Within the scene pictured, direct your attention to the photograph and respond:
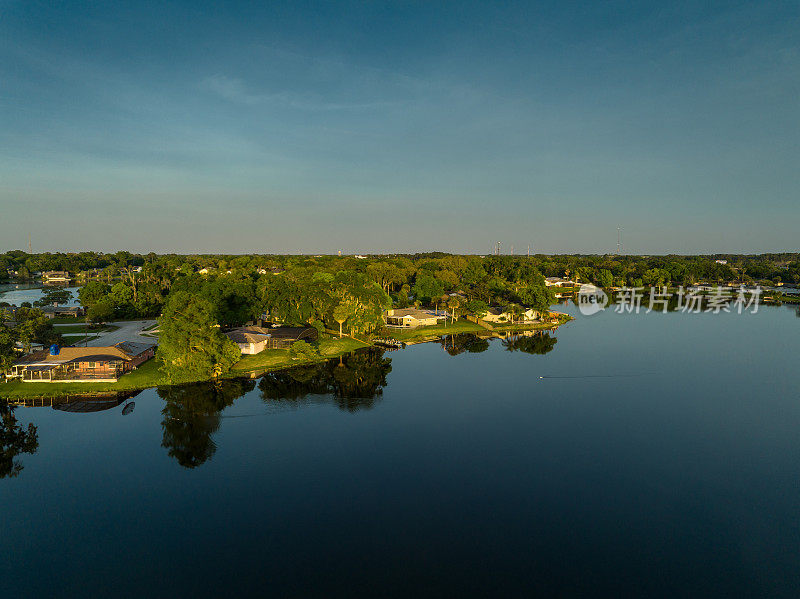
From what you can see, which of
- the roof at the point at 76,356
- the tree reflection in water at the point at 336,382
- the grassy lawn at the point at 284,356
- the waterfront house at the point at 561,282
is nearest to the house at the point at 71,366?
the roof at the point at 76,356

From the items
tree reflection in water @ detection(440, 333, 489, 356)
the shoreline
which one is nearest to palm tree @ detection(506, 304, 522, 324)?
the shoreline

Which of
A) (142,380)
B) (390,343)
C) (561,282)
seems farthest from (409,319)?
(561,282)

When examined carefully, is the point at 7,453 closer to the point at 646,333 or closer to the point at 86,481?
the point at 86,481

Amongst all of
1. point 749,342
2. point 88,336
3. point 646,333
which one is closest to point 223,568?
point 88,336

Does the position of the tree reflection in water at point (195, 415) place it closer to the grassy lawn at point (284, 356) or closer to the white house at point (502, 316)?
the grassy lawn at point (284, 356)

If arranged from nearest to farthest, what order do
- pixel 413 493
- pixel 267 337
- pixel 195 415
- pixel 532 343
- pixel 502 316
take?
pixel 413 493 → pixel 195 415 → pixel 267 337 → pixel 532 343 → pixel 502 316

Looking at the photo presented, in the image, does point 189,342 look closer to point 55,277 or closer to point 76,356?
point 76,356
